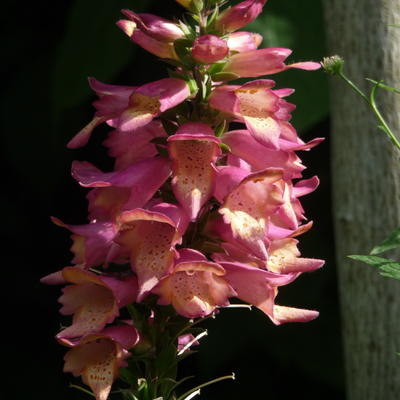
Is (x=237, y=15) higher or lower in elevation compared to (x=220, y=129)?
higher

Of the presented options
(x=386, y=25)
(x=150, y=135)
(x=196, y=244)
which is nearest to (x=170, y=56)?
(x=150, y=135)

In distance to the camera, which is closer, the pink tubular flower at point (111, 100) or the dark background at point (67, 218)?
the pink tubular flower at point (111, 100)

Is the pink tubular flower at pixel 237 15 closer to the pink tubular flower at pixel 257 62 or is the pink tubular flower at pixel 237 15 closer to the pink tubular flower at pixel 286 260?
the pink tubular flower at pixel 257 62

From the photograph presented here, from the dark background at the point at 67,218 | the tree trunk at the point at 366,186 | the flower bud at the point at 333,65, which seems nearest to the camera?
the flower bud at the point at 333,65

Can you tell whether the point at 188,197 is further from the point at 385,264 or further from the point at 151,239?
the point at 385,264


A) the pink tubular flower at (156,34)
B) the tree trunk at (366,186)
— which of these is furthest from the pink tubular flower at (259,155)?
the tree trunk at (366,186)

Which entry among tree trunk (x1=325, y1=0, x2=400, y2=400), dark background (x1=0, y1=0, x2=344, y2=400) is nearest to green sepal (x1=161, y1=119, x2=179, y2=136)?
tree trunk (x1=325, y1=0, x2=400, y2=400)

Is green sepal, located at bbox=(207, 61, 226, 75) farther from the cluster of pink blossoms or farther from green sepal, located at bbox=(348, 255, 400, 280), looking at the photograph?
green sepal, located at bbox=(348, 255, 400, 280)

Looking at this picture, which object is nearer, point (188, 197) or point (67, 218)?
point (188, 197)

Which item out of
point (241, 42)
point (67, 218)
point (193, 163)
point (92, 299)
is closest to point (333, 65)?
point (241, 42)
